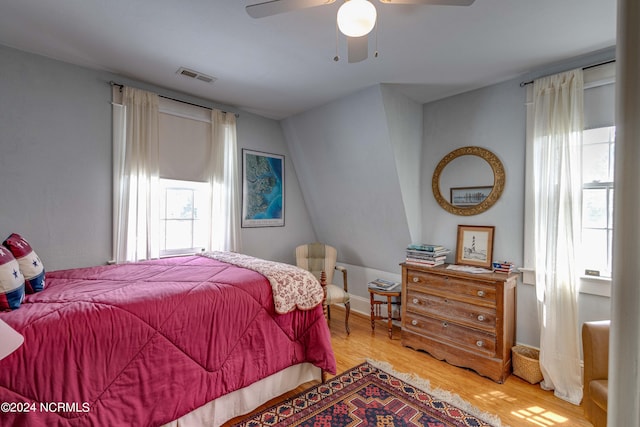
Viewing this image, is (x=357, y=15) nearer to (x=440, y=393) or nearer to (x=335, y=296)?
(x=440, y=393)

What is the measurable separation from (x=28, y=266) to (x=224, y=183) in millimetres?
1941

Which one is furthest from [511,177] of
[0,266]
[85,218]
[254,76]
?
[85,218]

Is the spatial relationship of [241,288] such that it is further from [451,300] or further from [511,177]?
[511,177]

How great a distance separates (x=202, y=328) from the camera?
72.2 inches

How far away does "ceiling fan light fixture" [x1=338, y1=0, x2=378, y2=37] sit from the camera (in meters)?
1.39

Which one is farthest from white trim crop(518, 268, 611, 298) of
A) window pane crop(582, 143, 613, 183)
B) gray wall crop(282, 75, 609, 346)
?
window pane crop(582, 143, 613, 183)

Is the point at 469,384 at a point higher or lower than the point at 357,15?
lower

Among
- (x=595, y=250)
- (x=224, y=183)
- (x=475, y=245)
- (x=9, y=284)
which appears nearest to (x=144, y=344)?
(x=9, y=284)

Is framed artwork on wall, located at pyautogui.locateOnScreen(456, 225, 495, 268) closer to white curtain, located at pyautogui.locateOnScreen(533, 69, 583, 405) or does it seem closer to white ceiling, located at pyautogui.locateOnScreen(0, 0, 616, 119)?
white curtain, located at pyautogui.locateOnScreen(533, 69, 583, 405)

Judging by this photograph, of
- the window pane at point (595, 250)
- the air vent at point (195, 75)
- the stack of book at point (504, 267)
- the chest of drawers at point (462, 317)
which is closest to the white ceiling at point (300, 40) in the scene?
the air vent at point (195, 75)

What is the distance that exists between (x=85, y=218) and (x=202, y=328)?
5.79 feet

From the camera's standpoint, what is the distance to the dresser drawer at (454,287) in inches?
101

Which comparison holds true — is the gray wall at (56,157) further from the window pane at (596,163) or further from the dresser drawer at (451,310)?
the window pane at (596,163)

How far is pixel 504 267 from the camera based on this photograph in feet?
8.82
